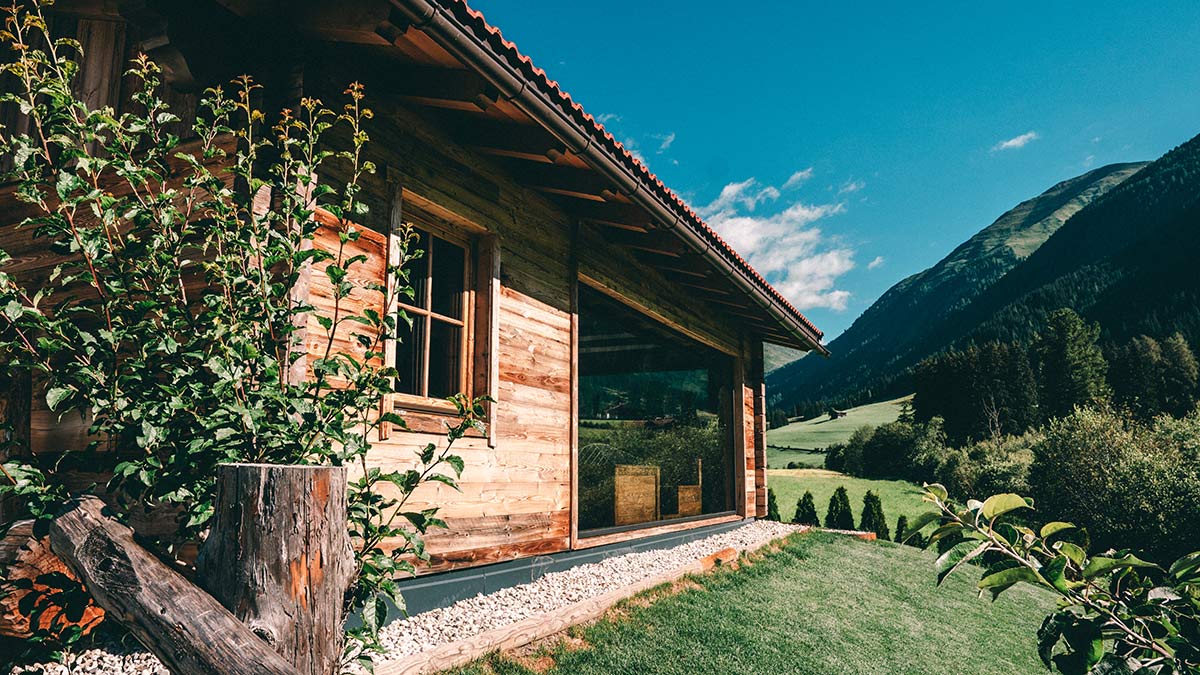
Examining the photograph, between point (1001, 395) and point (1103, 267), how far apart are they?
58984mm

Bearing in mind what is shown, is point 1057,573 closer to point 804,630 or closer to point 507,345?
point 507,345

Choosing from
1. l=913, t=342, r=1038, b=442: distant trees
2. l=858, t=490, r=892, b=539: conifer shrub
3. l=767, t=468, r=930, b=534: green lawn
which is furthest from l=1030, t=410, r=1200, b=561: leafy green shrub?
l=913, t=342, r=1038, b=442: distant trees

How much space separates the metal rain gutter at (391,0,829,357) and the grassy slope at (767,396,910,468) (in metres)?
45.5

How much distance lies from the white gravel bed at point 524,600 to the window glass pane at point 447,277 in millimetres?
2093

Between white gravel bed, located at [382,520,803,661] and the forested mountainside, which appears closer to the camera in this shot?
white gravel bed, located at [382,520,803,661]

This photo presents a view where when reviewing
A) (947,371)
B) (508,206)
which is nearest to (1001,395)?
(947,371)

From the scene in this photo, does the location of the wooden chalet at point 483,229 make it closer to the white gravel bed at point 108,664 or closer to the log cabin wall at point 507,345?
the log cabin wall at point 507,345

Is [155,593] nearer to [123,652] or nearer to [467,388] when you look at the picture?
[123,652]

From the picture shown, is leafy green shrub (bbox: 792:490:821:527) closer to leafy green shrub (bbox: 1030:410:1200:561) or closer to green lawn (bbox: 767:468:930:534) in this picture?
leafy green shrub (bbox: 1030:410:1200:561)

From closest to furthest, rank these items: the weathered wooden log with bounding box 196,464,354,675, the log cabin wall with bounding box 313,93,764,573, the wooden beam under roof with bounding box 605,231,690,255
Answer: the weathered wooden log with bounding box 196,464,354,675 → the log cabin wall with bounding box 313,93,764,573 → the wooden beam under roof with bounding box 605,231,690,255

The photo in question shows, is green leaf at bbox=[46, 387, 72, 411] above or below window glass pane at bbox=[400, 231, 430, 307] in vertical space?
below

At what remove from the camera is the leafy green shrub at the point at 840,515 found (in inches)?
567

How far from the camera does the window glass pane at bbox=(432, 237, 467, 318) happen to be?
5.03 metres

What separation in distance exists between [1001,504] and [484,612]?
12.8ft
